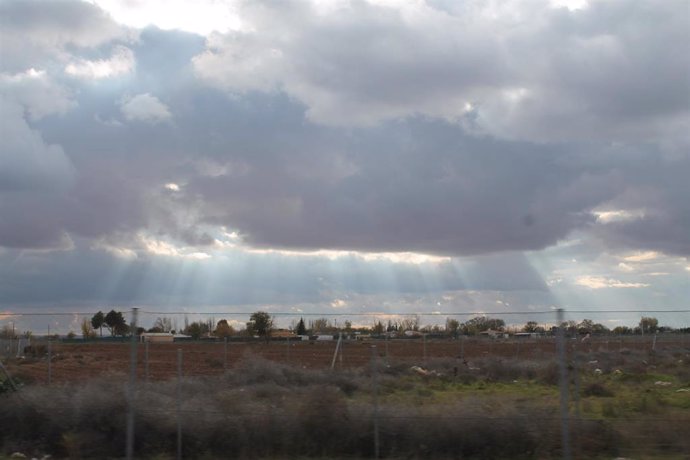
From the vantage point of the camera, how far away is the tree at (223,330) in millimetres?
19125

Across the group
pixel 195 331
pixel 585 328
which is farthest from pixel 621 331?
pixel 195 331

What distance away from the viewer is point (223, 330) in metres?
20.4

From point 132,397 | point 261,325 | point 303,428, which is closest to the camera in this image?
point 132,397

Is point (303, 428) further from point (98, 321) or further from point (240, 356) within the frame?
point (240, 356)

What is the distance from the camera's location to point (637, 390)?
78.6 ft

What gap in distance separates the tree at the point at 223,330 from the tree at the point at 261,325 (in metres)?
0.51

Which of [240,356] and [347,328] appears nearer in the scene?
[347,328]

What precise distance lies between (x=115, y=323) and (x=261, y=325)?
4.11m

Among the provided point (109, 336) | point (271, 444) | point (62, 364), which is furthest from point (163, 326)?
point (62, 364)

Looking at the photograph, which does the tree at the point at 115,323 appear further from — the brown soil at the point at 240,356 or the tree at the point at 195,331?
the brown soil at the point at 240,356

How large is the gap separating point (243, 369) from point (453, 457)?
922 cm

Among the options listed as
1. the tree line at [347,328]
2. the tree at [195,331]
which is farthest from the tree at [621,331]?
the tree at [195,331]

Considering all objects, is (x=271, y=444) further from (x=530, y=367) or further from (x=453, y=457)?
(x=530, y=367)

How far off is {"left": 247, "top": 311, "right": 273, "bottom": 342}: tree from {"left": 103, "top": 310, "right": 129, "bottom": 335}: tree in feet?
9.24
